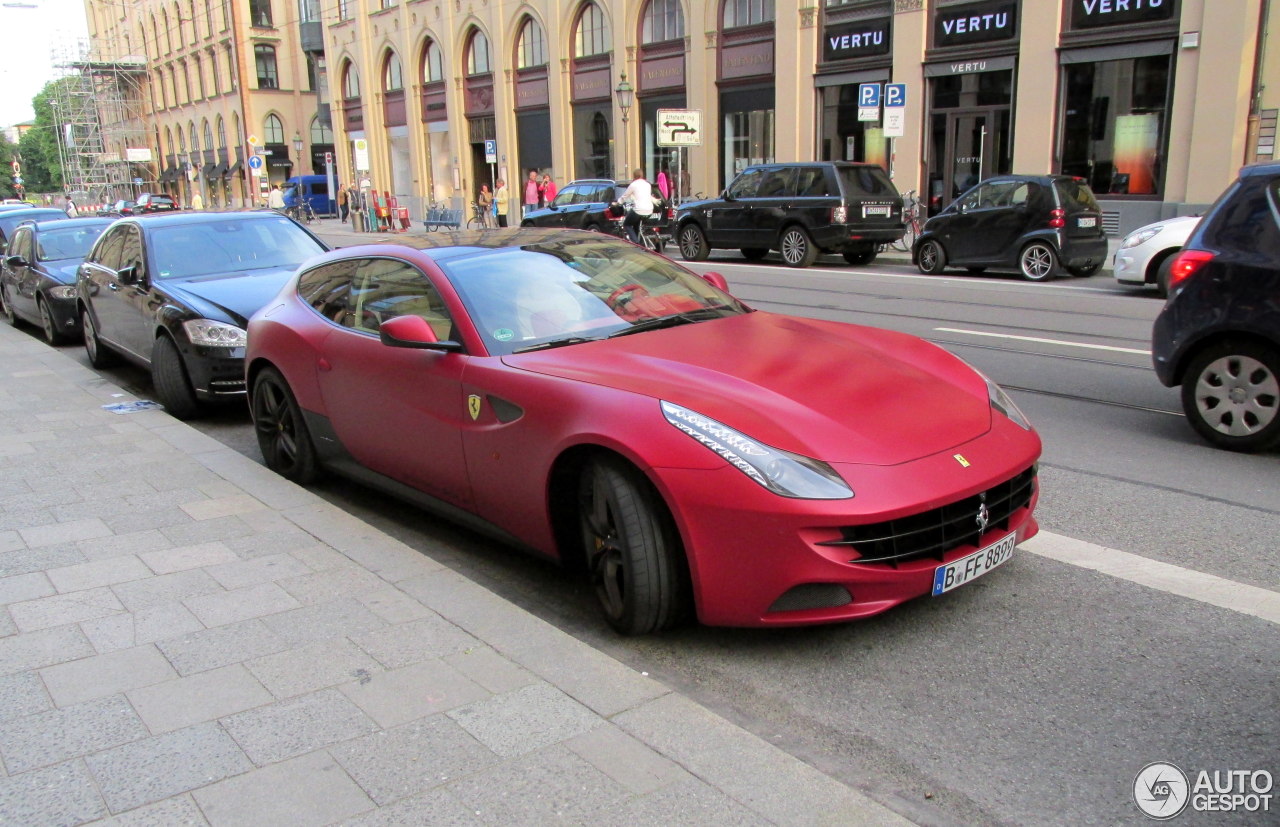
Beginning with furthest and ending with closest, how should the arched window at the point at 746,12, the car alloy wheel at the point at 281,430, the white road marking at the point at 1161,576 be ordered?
the arched window at the point at 746,12, the car alloy wheel at the point at 281,430, the white road marking at the point at 1161,576

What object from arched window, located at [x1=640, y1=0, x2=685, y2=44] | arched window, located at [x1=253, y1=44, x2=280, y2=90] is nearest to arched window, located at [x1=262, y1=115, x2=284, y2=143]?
arched window, located at [x1=253, y1=44, x2=280, y2=90]

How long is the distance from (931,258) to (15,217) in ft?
51.5

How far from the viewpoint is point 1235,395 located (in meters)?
6.18

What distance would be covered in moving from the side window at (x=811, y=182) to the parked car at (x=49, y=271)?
11.7m

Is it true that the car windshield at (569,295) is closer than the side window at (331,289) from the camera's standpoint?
Yes

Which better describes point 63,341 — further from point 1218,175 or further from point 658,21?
point 658,21

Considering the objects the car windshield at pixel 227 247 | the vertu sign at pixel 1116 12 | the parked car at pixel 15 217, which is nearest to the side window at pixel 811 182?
the vertu sign at pixel 1116 12

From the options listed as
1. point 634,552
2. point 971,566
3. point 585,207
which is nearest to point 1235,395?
point 971,566

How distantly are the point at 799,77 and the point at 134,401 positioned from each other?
21869 mm

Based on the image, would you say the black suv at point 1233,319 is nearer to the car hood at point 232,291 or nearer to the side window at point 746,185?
the car hood at point 232,291

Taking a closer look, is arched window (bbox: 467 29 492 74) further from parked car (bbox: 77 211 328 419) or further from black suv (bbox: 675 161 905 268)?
parked car (bbox: 77 211 328 419)

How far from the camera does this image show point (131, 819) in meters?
2.62

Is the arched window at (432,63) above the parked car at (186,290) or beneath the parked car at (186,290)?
above

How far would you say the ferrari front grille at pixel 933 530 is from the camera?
342 centimetres
